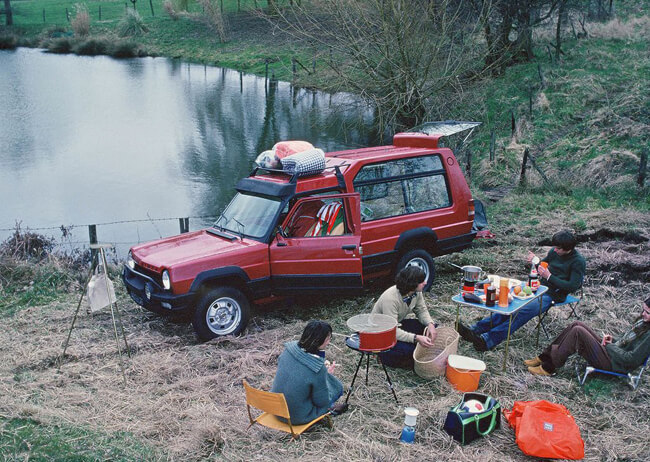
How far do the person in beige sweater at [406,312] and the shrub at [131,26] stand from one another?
49.9 metres

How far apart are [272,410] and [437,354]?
8.03ft

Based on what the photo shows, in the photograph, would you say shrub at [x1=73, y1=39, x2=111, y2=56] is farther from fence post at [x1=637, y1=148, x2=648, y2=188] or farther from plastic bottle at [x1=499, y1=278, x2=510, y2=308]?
plastic bottle at [x1=499, y1=278, x2=510, y2=308]

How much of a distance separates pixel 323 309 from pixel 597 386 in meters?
3.73

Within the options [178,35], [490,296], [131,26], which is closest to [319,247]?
[490,296]

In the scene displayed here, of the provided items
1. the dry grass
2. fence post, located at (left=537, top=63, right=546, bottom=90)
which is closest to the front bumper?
the dry grass

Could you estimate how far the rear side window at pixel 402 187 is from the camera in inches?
339

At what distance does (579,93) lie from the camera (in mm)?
21328

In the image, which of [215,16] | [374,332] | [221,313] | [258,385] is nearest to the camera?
[374,332]

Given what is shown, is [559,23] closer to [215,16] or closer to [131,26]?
[215,16]

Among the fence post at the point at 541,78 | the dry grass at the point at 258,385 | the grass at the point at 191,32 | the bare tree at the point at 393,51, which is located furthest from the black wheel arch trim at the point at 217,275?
the grass at the point at 191,32

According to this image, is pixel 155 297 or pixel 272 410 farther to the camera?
pixel 155 297

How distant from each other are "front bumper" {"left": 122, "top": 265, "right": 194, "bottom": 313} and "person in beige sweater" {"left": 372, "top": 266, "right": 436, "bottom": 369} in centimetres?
235

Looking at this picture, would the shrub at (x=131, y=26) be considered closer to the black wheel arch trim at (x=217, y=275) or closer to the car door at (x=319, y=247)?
the car door at (x=319, y=247)

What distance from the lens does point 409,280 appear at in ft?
20.6
